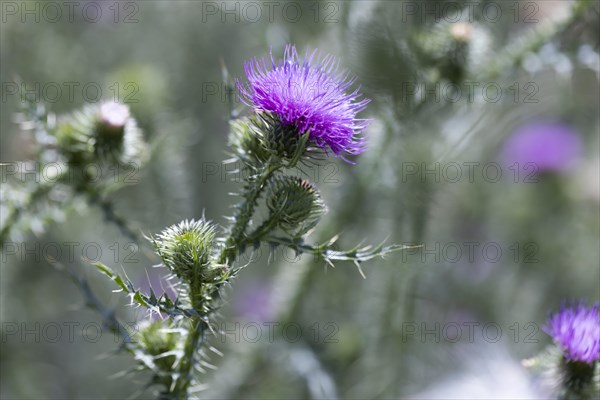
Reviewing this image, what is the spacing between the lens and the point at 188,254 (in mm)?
2363

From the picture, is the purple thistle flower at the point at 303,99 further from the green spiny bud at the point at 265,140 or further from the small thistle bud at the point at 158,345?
the small thistle bud at the point at 158,345

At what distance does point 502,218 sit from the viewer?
20.3 ft

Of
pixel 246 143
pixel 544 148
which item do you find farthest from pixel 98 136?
pixel 544 148

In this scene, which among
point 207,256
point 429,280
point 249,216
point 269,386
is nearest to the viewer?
point 207,256

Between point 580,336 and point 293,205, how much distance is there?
138 cm

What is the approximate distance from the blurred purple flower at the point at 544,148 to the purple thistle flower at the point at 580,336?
3.17m

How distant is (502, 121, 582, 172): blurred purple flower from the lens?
603 cm

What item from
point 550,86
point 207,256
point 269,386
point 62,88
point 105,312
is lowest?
point 269,386

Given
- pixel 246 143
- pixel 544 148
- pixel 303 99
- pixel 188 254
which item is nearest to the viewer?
pixel 188 254

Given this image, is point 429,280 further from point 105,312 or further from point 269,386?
point 105,312

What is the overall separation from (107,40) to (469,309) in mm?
4073

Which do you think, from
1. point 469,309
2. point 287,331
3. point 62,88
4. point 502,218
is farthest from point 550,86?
point 62,88

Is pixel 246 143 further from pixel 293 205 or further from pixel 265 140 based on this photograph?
pixel 293 205

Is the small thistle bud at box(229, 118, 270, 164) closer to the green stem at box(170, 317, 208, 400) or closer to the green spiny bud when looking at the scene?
the green spiny bud
